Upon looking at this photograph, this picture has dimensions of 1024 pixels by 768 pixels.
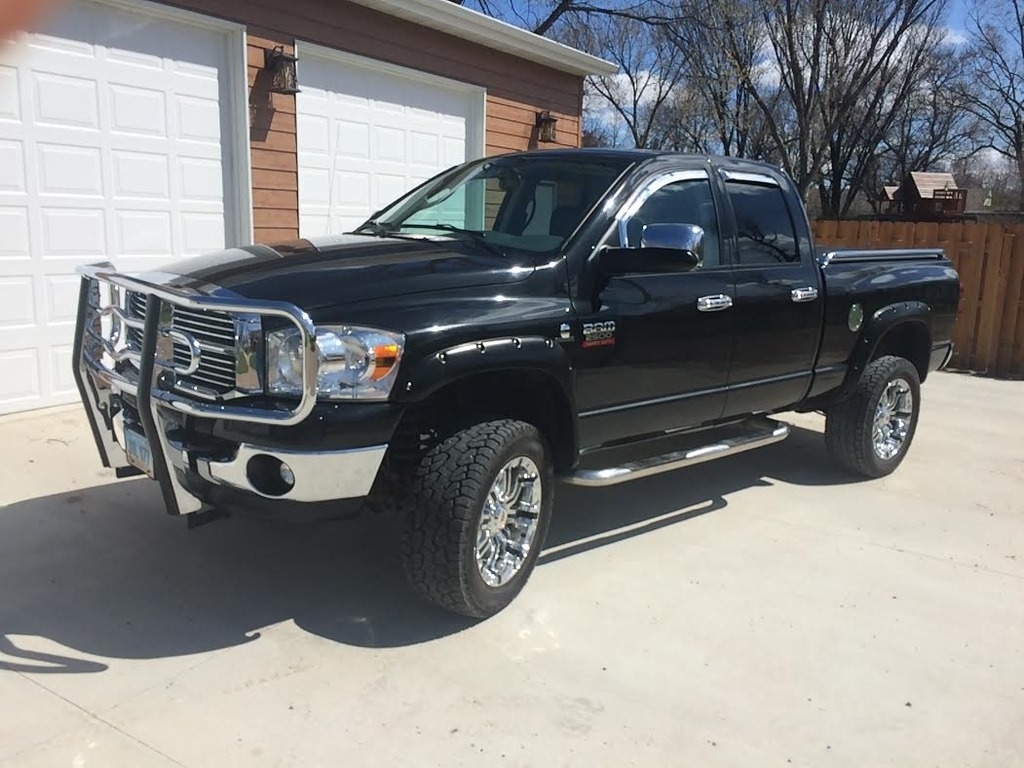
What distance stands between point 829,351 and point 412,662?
3.30 meters

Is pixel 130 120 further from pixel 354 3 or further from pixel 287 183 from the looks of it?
pixel 354 3

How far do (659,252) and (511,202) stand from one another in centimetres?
99

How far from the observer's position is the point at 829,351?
545cm

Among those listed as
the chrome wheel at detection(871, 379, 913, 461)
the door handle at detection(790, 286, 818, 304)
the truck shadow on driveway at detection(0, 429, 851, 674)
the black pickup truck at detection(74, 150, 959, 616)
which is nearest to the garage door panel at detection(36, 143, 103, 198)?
the truck shadow on driveway at detection(0, 429, 851, 674)

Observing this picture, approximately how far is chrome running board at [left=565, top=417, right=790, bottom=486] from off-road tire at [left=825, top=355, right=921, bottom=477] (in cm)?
64

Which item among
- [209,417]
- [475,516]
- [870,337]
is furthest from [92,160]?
[870,337]

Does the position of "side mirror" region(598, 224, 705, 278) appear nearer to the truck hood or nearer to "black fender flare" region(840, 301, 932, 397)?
the truck hood

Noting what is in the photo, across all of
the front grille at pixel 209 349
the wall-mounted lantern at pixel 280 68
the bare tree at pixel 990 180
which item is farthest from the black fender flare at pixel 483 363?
the bare tree at pixel 990 180

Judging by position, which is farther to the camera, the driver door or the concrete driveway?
the driver door

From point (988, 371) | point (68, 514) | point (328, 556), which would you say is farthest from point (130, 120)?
point (988, 371)

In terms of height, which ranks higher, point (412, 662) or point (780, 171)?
point (780, 171)

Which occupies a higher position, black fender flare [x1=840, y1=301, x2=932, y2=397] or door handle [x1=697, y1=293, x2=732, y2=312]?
door handle [x1=697, y1=293, x2=732, y2=312]

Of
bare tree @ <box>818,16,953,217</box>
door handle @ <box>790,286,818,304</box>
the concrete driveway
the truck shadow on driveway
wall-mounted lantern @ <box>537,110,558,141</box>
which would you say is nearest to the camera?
the concrete driveway

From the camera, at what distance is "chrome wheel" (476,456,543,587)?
12.0ft
